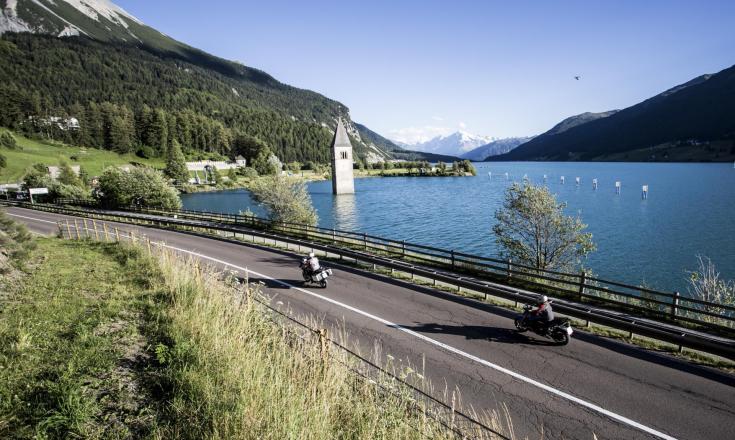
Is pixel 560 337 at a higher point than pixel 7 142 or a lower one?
lower

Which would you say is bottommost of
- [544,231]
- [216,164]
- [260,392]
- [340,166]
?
[544,231]

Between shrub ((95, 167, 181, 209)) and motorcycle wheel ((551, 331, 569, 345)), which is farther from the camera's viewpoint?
shrub ((95, 167, 181, 209))

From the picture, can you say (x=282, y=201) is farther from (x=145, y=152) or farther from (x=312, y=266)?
(x=145, y=152)

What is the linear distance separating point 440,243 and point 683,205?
55.6 metres

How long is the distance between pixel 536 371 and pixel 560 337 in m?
2.35

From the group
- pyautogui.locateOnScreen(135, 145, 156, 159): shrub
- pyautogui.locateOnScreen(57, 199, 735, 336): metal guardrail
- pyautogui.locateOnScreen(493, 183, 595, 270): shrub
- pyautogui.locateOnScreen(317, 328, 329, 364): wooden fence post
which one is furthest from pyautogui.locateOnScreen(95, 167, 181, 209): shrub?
pyautogui.locateOnScreen(135, 145, 156, 159): shrub

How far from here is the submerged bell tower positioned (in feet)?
374

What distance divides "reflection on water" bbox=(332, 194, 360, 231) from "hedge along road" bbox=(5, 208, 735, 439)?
141ft

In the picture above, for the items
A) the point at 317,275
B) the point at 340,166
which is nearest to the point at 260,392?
the point at 317,275

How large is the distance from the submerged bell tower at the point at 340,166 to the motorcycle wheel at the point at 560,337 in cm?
10283

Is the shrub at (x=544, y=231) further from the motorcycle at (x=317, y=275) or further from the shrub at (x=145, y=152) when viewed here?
the shrub at (x=145, y=152)

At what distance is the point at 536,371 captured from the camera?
10656 mm

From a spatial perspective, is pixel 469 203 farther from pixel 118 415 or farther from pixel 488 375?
pixel 118 415

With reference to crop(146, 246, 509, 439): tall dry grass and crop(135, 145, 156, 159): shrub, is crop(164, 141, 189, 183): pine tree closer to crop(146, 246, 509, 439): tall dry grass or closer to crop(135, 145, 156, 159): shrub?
crop(135, 145, 156, 159): shrub
